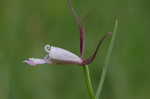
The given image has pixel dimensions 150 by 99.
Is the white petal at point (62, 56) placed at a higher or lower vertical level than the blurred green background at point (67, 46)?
higher

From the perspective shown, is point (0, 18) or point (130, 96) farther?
point (0, 18)

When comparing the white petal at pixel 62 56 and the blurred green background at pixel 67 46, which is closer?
the white petal at pixel 62 56

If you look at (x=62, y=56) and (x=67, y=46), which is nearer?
(x=62, y=56)

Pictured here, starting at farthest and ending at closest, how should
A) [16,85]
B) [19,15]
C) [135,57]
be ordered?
[19,15], [135,57], [16,85]

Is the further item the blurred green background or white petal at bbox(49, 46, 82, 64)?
the blurred green background

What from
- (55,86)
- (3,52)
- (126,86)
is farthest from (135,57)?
(3,52)

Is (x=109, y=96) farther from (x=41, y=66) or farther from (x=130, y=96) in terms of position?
(x=41, y=66)

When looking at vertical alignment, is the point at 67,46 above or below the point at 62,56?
below

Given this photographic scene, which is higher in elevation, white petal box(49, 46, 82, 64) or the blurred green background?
white petal box(49, 46, 82, 64)
